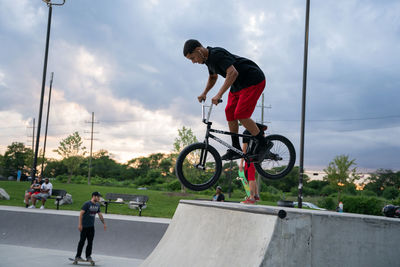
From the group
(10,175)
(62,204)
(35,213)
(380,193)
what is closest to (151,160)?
(10,175)

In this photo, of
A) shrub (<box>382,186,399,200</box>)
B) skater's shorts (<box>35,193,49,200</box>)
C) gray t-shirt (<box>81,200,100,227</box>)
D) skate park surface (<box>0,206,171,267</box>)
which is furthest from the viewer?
shrub (<box>382,186,399,200</box>)

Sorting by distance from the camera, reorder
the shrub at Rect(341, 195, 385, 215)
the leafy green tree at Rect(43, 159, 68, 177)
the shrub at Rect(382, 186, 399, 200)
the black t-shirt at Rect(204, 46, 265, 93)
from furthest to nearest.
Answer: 1. the leafy green tree at Rect(43, 159, 68, 177)
2. the shrub at Rect(382, 186, 399, 200)
3. the shrub at Rect(341, 195, 385, 215)
4. the black t-shirt at Rect(204, 46, 265, 93)

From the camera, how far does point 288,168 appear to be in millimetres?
6312

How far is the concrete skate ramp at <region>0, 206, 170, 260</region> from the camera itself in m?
11.9

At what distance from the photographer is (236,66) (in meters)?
5.60

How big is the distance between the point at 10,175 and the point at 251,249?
3414 inches

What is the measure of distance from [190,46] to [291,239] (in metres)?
3.28

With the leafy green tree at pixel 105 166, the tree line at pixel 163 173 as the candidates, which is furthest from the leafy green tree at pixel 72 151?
the leafy green tree at pixel 105 166

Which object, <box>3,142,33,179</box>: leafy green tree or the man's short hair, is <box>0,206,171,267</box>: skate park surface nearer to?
the man's short hair

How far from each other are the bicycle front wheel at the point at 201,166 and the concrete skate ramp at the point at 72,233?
6768mm

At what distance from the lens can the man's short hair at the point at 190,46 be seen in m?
5.38

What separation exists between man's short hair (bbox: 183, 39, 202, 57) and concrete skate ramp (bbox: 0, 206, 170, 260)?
312 inches

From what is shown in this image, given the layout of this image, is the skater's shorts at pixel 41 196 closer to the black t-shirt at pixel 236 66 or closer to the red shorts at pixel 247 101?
the black t-shirt at pixel 236 66

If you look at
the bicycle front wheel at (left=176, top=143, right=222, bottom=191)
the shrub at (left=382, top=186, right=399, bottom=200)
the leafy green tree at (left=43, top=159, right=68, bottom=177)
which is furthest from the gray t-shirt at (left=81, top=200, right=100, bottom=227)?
the leafy green tree at (left=43, top=159, right=68, bottom=177)
